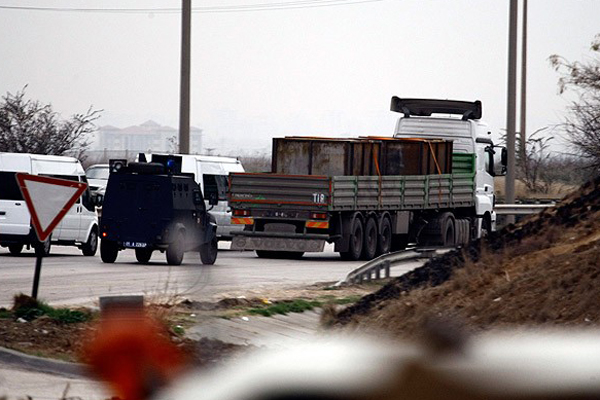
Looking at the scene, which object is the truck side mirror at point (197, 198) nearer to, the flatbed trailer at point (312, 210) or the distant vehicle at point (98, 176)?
the flatbed trailer at point (312, 210)

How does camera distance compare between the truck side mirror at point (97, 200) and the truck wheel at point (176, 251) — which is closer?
the truck wheel at point (176, 251)

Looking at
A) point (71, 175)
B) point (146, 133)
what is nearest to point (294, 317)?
point (71, 175)

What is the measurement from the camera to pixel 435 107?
32594 mm

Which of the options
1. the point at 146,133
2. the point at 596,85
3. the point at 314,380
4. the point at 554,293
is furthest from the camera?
the point at 146,133

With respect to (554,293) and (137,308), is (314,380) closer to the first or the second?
(137,308)

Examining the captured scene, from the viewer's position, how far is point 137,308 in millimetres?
4055

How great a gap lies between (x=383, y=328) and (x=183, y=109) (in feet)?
69.1

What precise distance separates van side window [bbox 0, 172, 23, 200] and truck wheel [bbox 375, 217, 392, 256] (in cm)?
818

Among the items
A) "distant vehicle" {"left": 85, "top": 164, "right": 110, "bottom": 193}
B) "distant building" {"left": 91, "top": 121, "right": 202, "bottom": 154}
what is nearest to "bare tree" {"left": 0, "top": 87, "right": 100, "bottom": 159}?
"distant vehicle" {"left": 85, "top": 164, "right": 110, "bottom": 193}

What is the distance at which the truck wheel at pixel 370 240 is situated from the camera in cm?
2873

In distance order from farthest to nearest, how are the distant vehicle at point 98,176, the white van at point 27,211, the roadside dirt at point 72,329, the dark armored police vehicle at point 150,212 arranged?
1. the distant vehicle at point 98,176
2. the white van at point 27,211
3. the dark armored police vehicle at point 150,212
4. the roadside dirt at point 72,329

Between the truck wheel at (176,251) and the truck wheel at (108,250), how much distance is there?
1.37 metres

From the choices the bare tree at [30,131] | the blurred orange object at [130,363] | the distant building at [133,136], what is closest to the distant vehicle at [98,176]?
the bare tree at [30,131]

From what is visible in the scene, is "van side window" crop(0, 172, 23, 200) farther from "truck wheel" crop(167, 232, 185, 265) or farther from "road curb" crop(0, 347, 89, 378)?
"road curb" crop(0, 347, 89, 378)
